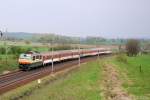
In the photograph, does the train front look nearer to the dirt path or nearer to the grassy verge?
the grassy verge

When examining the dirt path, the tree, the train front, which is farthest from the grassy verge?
the tree

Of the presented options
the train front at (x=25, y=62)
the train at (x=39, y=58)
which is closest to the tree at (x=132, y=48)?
the train at (x=39, y=58)

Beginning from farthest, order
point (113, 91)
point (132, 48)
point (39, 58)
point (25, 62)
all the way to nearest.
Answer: point (132, 48) → point (39, 58) → point (25, 62) → point (113, 91)

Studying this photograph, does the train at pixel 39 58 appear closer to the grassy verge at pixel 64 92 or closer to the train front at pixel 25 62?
the train front at pixel 25 62

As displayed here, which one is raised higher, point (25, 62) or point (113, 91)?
point (25, 62)

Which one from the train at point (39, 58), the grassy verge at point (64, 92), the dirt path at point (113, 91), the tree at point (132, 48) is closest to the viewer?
the dirt path at point (113, 91)

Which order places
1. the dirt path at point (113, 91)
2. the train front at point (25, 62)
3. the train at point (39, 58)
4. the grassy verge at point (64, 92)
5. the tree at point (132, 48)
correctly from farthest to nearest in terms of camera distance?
the tree at point (132, 48) < the train at point (39, 58) < the train front at point (25, 62) < the grassy verge at point (64, 92) < the dirt path at point (113, 91)

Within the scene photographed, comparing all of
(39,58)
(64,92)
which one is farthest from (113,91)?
(39,58)

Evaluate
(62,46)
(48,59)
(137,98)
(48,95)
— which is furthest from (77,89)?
(62,46)

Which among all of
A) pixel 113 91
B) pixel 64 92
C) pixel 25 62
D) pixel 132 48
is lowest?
pixel 113 91

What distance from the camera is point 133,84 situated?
38.3m

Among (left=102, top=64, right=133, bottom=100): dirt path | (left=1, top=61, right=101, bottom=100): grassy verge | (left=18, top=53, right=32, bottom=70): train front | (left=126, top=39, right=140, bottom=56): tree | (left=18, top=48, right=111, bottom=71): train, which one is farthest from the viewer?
(left=126, top=39, right=140, bottom=56): tree

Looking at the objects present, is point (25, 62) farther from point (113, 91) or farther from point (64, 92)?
point (113, 91)

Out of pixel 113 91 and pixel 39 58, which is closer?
pixel 113 91
